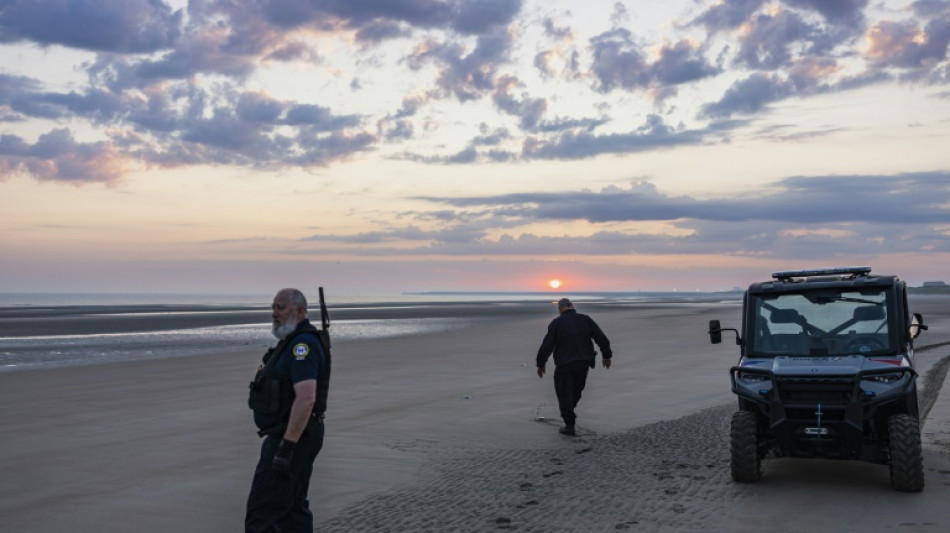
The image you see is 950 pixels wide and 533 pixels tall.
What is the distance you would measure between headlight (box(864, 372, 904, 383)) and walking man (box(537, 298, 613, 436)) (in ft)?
14.0

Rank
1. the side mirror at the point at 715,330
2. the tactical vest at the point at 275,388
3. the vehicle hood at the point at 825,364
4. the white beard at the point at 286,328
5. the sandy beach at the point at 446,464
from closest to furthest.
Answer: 1. the tactical vest at the point at 275,388
2. the white beard at the point at 286,328
3. the sandy beach at the point at 446,464
4. the vehicle hood at the point at 825,364
5. the side mirror at the point at 715,330

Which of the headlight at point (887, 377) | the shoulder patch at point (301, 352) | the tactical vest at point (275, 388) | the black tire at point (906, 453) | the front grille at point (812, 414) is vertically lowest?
the black tire at point (906, 453)

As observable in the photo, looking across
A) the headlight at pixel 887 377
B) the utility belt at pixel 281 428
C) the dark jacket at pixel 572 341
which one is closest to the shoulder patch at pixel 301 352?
the utility belt at pixel 281 428

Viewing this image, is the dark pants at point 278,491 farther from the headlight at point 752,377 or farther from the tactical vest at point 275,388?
the headlight at point 752,377

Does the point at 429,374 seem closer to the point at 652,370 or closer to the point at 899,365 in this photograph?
the point at 652,370

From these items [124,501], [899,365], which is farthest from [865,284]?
[124,501]

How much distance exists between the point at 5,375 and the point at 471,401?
43.0 feet

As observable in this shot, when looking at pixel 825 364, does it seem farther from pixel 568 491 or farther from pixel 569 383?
pixel 569 383

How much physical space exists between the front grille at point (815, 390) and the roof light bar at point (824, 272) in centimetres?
184

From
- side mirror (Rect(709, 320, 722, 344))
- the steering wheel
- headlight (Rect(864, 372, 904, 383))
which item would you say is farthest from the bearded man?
the steering wheel

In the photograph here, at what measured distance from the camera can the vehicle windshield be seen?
952 centimetres

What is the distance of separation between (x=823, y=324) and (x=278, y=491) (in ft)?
21.5

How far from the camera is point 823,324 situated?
32.0ft

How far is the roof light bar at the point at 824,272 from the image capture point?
1005 cm
